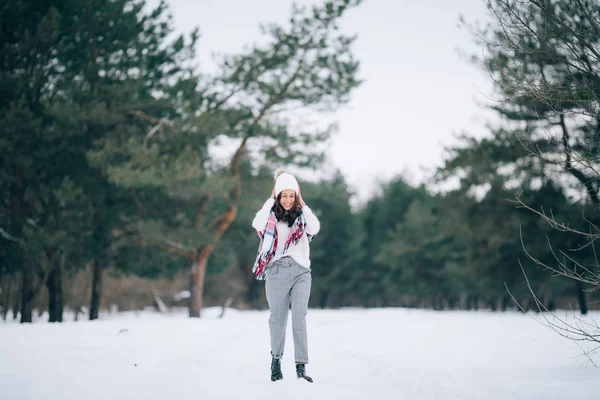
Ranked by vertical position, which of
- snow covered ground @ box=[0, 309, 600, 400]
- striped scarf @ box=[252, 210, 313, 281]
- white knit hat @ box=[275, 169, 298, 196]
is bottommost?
snow covered ground @ box=[0, 309, 600, 400]

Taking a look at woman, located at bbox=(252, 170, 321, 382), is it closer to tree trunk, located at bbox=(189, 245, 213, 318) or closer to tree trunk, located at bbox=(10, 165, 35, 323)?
tree trunk, located at bbox=(10, 165, 35, 323)

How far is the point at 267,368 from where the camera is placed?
17.7 feet

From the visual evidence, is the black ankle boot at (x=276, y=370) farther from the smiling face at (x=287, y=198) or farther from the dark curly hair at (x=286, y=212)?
the smiling face at (x=287, y=198)

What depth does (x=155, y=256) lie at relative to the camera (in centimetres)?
1788

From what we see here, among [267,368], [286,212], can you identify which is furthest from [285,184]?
[267,368]

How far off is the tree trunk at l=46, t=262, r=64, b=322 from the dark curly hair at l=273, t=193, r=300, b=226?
11512 mm

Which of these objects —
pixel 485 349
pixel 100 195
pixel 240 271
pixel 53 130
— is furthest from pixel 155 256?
pixel 240 271

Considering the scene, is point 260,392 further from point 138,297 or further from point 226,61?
point 138,297

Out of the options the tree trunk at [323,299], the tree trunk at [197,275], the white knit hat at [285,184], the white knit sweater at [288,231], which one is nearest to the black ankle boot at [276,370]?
the white knit sweater at [288,231]

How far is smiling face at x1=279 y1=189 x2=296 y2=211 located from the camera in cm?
471

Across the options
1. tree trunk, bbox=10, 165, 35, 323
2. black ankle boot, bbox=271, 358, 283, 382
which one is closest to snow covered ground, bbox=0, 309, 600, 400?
black ankle boot, bbox=271, 358, 283, 382

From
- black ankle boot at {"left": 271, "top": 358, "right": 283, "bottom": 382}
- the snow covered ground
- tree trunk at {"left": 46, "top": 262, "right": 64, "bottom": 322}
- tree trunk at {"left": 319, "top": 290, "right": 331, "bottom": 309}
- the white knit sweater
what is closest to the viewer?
the snow covered ground

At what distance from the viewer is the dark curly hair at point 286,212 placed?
471cm

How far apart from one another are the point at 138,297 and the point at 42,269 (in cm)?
1391
